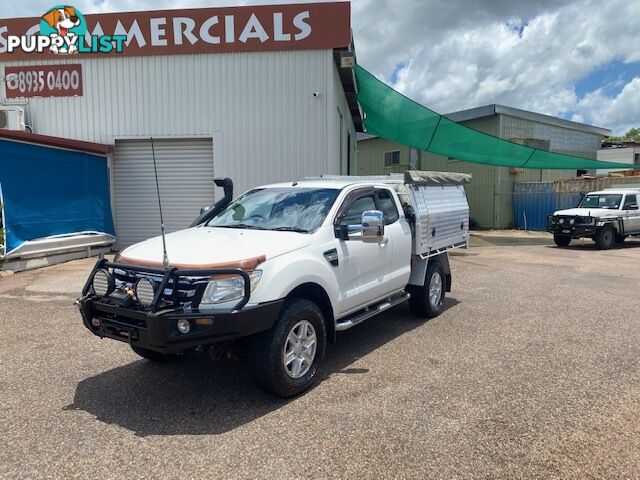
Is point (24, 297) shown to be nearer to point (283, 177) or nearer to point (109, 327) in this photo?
point (109, 327)

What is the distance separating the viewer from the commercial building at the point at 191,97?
1257 centimetres

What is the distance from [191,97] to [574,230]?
12.1m

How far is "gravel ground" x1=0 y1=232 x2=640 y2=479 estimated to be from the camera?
3.14 meters

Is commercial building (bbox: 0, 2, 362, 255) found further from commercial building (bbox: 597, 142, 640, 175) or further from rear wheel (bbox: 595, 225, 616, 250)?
commercial building (bbox: 597, 142, 640, 175)

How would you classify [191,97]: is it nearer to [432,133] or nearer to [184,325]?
[432,133]

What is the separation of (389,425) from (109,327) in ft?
7.35

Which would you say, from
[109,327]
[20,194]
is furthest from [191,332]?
[20,194]

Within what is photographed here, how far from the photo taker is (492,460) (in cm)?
316

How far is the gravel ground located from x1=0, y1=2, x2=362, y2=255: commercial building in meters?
7.10

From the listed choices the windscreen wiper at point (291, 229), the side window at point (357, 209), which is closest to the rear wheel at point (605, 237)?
the side window at point (357, 209)

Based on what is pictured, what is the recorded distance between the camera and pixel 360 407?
12.9 feet

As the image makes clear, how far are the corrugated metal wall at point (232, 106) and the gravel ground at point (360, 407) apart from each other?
7020 mm
